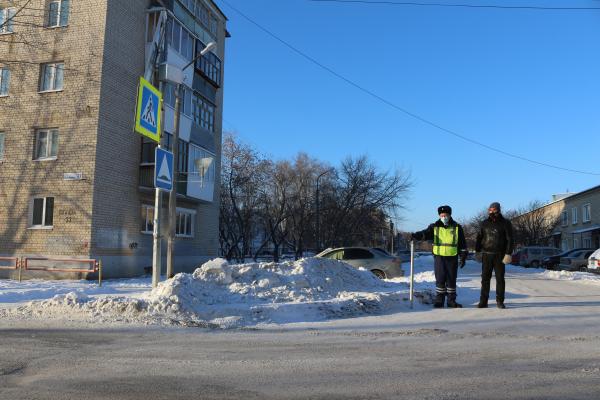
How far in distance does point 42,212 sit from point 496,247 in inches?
693

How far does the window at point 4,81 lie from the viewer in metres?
21.7

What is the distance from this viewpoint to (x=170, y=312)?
884 cm

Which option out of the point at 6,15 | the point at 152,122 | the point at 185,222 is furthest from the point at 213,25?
the point at 152,122

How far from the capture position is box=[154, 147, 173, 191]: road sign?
11.4 m

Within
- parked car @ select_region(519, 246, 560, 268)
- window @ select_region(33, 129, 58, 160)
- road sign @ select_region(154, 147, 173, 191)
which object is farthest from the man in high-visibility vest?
parked car @ select_region(519, 246, 560, 268)

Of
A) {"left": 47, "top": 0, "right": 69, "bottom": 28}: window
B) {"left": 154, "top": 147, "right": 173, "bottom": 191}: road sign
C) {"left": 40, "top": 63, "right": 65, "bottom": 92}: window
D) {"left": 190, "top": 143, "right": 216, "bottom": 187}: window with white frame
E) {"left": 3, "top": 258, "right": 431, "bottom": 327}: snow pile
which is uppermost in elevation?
{"left": 47, "top": 0, "right": 69, "bottom": 28}: window

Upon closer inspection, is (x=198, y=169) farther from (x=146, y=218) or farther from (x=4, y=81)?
(x=4, y=81)

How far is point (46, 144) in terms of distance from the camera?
68.5ft

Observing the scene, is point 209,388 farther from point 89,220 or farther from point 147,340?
point 89,220

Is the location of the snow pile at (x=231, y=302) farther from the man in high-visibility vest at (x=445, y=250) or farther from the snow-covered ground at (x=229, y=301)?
the man in high-visibility vest at (x=445, y=250)

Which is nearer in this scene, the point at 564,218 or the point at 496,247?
the point at 496,247

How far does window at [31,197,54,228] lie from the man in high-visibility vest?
15.9 meters

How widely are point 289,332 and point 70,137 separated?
15.7 m

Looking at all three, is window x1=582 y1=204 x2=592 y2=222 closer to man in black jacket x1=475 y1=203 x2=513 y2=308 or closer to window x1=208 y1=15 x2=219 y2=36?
window x1=208 y1=15 x2=219 y2=36
